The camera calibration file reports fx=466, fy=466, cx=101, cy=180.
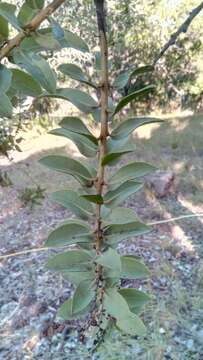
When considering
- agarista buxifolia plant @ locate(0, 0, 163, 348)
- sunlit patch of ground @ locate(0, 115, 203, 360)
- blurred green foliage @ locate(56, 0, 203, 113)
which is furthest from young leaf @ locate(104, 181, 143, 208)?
blurred green foliage @ locate(56, 0, 203, 113)

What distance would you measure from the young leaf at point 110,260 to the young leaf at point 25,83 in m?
0.09

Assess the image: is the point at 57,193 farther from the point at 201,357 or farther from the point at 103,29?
the point at 201,357

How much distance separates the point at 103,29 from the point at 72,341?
2050 mm

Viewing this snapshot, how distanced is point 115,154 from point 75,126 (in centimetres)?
3

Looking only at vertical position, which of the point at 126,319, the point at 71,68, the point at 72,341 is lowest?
the point at 72,341

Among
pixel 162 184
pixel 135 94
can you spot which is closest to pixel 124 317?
pixel 135 94

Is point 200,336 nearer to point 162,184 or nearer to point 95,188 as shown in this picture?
point 162,184

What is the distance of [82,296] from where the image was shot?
0.26 meters

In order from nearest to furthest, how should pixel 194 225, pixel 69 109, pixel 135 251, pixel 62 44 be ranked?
1. pixel 62 44
2. pixel 135 251
3. pixel 194 225
4. pixel 69 109

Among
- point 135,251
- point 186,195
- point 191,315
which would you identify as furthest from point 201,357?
point 186,195

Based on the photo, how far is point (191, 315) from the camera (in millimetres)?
Answer: 2176

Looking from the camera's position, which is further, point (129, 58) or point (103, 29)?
point (129, 58)

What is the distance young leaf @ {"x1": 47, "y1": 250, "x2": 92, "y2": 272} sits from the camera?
259mm

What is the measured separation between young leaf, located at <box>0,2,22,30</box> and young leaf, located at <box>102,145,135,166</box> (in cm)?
7
